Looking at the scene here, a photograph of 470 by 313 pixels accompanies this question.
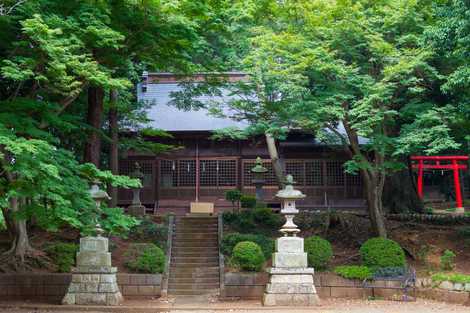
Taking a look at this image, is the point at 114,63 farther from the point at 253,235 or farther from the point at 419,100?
the point at 419,100

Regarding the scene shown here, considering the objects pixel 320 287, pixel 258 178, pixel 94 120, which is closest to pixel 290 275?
pixel 320 287

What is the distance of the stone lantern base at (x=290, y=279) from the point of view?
15328 millimetres

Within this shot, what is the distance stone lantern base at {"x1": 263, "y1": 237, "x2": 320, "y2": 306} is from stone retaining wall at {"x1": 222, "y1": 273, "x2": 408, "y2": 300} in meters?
1.38

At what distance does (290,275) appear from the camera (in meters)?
15.5

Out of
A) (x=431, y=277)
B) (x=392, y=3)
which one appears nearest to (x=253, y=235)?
(x=431, y=277)

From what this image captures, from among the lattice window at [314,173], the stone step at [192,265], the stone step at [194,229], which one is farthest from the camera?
the lattice window at [314,173]

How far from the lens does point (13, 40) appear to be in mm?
12812

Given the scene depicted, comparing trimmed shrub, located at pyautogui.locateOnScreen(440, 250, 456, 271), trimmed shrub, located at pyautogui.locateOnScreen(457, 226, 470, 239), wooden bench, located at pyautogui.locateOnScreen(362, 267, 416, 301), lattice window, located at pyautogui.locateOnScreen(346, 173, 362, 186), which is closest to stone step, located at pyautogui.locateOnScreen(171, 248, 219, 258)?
wooden bench, located at pyautogui.locateOnScreen(362, 267, 416, 301)

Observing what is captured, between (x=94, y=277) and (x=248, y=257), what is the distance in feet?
15.1

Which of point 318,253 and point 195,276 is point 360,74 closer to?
point 318,253

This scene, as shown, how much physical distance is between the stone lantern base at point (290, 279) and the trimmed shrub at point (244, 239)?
3.05 meters

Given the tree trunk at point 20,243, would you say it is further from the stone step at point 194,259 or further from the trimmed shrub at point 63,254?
the stone step at point 194,259

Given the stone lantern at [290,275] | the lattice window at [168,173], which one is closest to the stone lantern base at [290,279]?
the stone lantern at [290,275]

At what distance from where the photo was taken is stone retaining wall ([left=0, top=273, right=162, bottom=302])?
55.0ft
